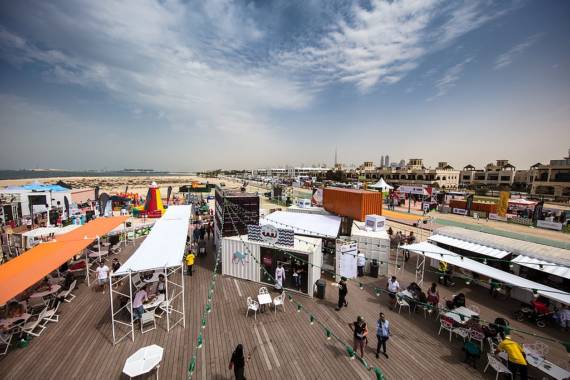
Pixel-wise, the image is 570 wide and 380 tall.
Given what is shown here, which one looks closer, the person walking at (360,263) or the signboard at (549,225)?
the person walking at (360,263)

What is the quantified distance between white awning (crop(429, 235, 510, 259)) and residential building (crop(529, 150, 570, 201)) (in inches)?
2495

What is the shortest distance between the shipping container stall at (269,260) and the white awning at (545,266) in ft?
27.9

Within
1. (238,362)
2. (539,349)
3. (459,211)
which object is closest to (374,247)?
(539,349)

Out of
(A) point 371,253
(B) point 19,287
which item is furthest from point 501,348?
(B) point 19,287

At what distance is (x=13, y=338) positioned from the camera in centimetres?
701

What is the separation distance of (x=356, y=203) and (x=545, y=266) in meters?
8.39

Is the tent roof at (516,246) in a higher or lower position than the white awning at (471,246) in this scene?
higher

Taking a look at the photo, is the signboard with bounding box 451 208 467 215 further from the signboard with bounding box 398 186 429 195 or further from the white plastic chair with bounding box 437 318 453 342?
the white plastic chair with bounding box 437 318 453 342

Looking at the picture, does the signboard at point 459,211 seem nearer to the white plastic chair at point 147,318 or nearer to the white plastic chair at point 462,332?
the white plastic chair at point 462,332

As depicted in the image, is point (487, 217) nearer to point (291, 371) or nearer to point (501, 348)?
point (501, 348)

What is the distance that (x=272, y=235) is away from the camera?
1009 cm

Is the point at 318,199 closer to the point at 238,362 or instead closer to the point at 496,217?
the point at 238,362

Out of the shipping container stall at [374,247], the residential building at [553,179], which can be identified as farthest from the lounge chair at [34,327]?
the residential building at [553,179]

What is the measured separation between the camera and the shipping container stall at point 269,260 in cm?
980
